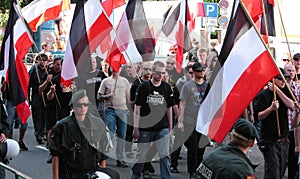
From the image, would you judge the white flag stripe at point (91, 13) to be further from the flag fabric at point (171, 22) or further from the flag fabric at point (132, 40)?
the flag fabric at point (171, 22)

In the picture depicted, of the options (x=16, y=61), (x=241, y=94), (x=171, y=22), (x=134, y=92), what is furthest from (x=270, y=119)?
(x=171, y=22)

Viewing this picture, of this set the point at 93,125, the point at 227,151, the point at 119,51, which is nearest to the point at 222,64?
the point at 93,125

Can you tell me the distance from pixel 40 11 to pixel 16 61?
9.47 feet

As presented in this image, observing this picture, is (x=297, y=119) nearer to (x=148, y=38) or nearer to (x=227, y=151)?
(x=227, y=151)

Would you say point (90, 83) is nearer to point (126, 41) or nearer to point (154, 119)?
point (126, 41)

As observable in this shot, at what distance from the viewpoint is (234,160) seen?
4832 mm

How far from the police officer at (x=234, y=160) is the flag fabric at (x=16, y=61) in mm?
5492

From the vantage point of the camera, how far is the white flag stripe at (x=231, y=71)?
6.65 metres

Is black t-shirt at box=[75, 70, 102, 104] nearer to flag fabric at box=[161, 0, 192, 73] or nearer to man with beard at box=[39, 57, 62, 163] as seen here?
man with beard at box=[39, 57, 62, 163]

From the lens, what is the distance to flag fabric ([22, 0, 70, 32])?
513 inches

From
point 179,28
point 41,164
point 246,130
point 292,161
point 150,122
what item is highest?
point 179,28

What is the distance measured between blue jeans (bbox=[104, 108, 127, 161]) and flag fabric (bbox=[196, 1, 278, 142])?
15.8 ft

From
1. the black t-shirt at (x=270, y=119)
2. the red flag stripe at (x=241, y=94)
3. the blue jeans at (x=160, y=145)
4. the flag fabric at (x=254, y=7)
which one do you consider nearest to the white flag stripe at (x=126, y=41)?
the blue jeans at (x=160, y=145)

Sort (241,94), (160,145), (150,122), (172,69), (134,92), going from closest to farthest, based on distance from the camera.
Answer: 1. (241,94)
2. (160,145)
3. (150,122)
4. (134,92)
5. (172,69)
